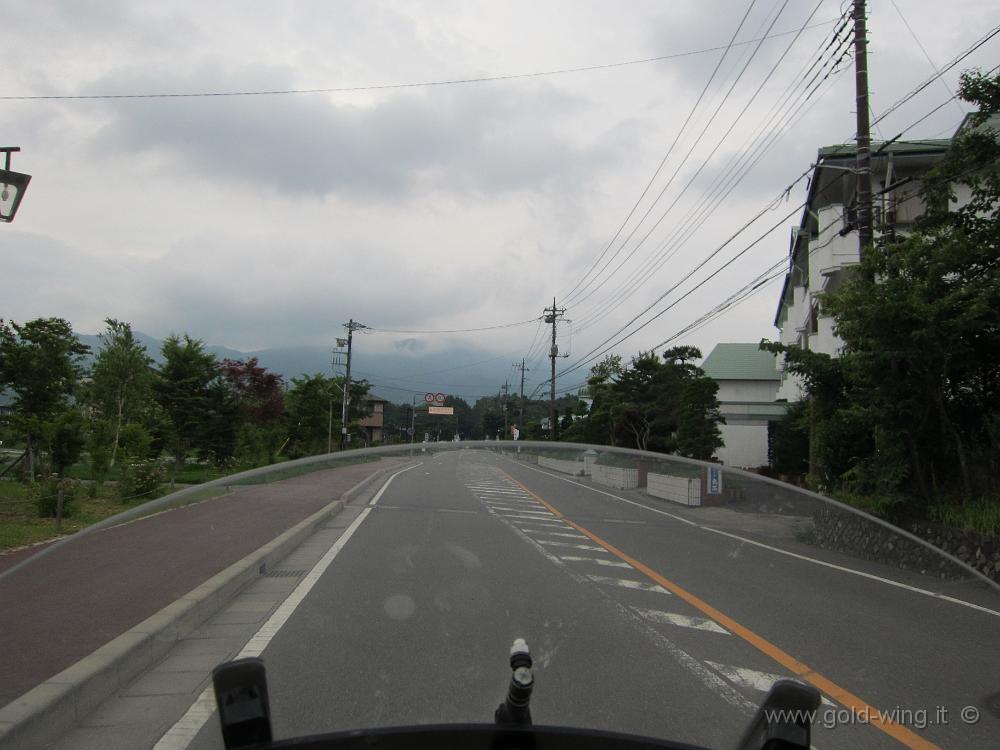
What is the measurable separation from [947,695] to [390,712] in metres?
3.68

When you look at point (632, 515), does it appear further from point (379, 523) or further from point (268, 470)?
point (379, 523)

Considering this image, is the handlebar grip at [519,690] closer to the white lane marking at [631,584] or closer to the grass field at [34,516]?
the white lane marking at [631,584]

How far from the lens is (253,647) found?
594 cm

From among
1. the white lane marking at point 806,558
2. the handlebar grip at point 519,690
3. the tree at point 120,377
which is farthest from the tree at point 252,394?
the handlebar grip at point 519,690

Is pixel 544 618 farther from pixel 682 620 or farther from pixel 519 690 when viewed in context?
pixel 519 690

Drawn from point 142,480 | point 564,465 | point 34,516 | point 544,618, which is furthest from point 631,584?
point 142,480

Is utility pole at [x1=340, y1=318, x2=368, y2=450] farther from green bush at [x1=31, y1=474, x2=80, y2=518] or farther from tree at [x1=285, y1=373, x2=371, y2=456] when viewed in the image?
green bush at [x1=31, y1=474, x2=80, y2=518]

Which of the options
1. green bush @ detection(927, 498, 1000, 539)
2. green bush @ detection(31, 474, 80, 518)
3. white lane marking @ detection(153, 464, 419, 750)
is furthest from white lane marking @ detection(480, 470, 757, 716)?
green bush @ detection(31, 474, 80, 518)

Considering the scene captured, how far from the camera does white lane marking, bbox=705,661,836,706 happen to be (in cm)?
495

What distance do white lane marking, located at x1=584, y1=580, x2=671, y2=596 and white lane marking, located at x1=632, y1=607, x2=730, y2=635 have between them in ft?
2.56

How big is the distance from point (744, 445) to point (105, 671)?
4027 centimetres

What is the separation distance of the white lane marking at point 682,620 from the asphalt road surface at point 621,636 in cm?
3

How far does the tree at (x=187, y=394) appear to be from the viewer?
103 feet

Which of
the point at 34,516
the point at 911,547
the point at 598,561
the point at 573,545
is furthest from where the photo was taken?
the point at 34,516
